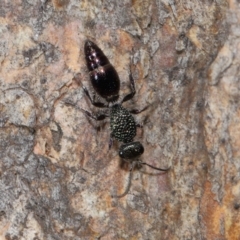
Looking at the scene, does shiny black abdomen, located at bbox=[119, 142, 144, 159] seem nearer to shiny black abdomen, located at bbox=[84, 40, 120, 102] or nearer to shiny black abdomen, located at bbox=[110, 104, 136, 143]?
shiny black abdomen, located at bbox=[110, 104, 136, 143]

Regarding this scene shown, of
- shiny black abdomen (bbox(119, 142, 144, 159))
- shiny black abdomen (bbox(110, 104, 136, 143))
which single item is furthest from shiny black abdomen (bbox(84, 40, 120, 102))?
shiny black abdomen (bbox(119, 142, 144, 159))

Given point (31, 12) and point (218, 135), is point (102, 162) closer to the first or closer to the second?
point (218, 135)

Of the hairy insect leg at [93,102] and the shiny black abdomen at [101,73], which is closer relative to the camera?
the shiny black abdomen at [101,73]

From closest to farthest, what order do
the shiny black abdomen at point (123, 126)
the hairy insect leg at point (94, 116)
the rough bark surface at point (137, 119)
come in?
the rough bark surface at point (137, 119) → the hairy insect leg at point (94, 116) → the shiny black abdomen at point (123, 126)

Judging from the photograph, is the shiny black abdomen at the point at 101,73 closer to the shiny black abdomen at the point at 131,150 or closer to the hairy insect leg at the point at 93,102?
the hairy insect leg at the point at 93,102

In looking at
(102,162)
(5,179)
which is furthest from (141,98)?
(5,179)

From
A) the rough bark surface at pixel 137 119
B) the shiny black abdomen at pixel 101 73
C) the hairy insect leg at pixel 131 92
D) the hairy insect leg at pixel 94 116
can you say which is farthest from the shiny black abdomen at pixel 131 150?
the shiny black abdomen at pixel 101 73
